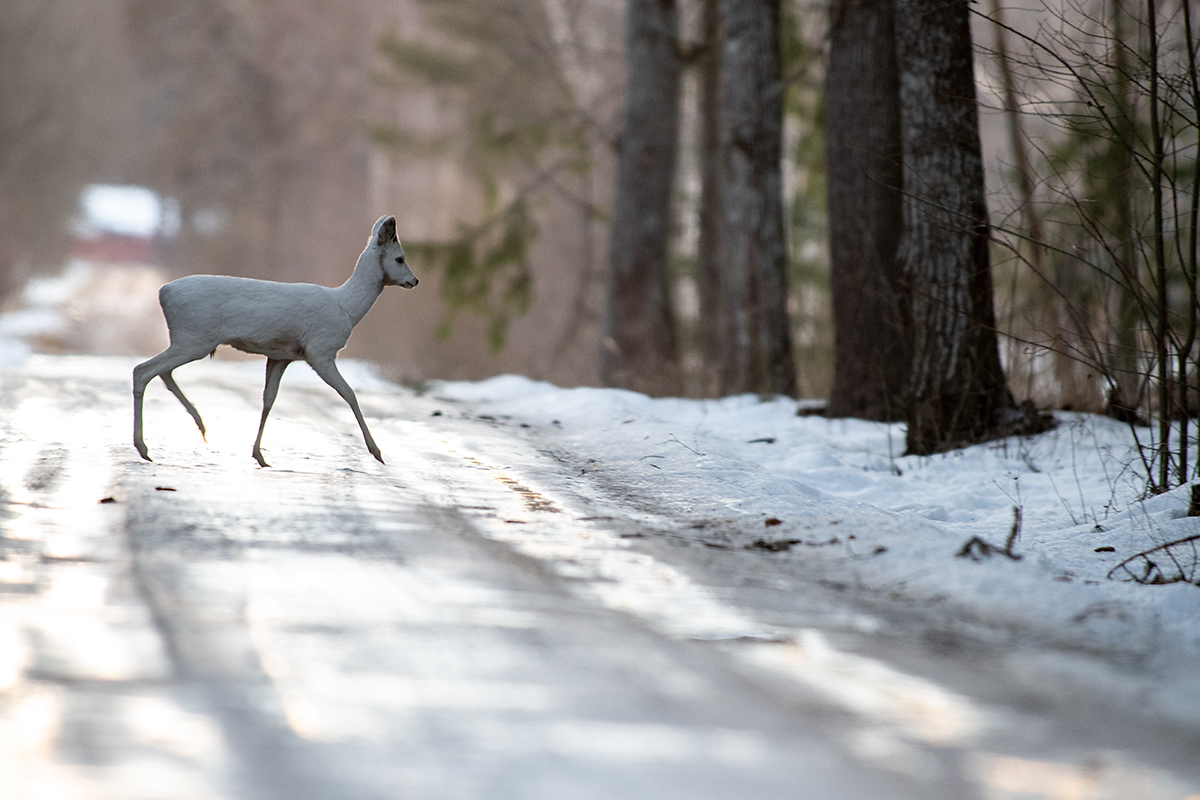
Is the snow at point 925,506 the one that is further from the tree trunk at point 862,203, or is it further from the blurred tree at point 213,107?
the blurred tree at point 213,107

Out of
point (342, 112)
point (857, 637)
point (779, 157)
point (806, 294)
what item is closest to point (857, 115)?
Result: point (779, 157)

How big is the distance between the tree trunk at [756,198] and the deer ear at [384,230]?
6.94 m

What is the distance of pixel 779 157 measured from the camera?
45.5 ft

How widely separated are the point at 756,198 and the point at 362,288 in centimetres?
728

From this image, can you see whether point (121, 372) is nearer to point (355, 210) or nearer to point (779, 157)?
point (779, 157)

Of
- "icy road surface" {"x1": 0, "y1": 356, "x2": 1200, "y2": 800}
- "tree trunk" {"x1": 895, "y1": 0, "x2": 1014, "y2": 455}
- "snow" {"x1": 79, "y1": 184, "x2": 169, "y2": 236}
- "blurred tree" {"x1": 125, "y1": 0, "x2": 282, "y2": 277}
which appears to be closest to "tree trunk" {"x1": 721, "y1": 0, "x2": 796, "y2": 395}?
"tree trunk" {"x1": 895, "y1": 0, "x2": 1014, "y2": 455}

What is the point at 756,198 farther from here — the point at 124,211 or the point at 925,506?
the point at 124,211

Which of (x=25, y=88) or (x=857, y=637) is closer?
(x=857, y=637)

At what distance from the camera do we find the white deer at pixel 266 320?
22.4 ft

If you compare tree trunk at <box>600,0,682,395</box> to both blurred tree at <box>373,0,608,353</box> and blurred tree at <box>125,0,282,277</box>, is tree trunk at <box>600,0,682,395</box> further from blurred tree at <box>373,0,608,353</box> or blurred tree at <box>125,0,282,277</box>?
blurred tree at <box>125,0,282,277</box>

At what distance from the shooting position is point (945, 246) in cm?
933

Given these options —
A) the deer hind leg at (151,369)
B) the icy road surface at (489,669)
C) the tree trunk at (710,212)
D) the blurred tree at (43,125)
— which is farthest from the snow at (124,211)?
the icy road surface at (489,669)

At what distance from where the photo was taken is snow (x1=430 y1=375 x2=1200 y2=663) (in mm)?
4656

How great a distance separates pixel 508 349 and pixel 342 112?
18.7 meters
